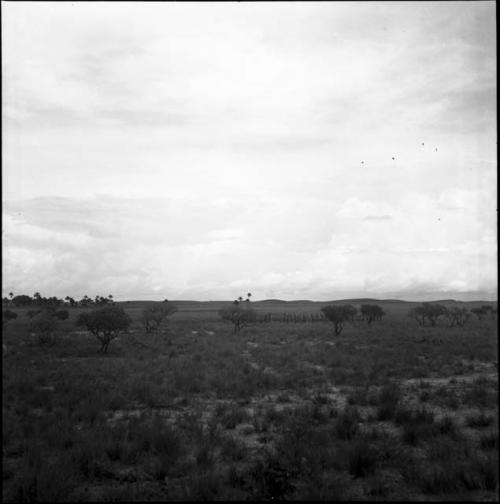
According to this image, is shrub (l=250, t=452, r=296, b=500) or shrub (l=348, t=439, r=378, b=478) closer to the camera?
shrub (l=250, t=452, r=296, b=500)

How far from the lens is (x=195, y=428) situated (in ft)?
34.7

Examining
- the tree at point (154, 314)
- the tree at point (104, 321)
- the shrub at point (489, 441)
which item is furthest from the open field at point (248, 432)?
the tree at point (154, 314)

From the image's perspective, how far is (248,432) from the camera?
35.3ft

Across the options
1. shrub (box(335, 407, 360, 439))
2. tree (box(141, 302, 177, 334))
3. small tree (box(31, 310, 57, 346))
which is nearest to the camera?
shrub (box(335, 407, 360, 439))

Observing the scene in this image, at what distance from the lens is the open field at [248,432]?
7.04m

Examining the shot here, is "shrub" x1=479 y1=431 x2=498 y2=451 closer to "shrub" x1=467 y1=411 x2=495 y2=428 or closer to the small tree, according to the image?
"shrub" x1=467 y1=411 x2=495 y2=428

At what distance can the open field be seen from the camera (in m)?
7.04

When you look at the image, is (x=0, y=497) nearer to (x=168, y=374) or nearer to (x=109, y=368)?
(x=168, y=374)

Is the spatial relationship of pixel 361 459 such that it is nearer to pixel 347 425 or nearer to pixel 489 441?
pixel 347 425

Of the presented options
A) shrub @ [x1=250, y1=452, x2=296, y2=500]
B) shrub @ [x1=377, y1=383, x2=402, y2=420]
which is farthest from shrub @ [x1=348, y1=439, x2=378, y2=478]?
shrub @ [x1=377, y1=383, x2=402, y2=420]

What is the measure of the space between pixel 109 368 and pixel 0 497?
552 inches

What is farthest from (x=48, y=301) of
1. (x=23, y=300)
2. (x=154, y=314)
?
(x=154, y=314)

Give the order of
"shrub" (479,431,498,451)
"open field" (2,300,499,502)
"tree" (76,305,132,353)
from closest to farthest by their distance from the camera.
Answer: "open field" (2,300,499,502) < "shrub" (479,431,498,451) < "tree" (76,305,132,353)

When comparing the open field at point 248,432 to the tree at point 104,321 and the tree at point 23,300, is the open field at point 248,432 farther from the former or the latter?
the tree at point 23,300
